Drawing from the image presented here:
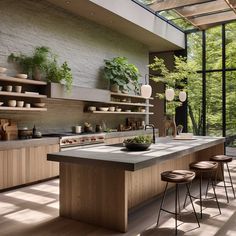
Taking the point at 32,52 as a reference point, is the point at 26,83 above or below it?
below

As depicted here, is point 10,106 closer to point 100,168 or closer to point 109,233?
point 100,168

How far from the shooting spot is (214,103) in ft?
32.3

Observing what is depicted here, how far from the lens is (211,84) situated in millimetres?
9898

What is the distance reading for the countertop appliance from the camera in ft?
19.6

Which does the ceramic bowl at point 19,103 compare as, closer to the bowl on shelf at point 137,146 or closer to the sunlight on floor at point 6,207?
the sunlight on floor at point 6,207

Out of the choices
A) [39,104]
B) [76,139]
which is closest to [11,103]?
[39,104]

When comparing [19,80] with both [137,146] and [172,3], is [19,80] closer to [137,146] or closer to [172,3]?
[137,146]

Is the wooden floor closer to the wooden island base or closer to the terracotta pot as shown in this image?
the wooden island base

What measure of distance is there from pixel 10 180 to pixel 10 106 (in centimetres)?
129

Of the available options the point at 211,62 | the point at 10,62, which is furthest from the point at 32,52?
the point at 211,62

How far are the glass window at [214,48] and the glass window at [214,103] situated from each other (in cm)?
29

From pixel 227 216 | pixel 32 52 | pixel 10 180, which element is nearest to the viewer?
pixel 227 216

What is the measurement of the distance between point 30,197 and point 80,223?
1462 millimetres

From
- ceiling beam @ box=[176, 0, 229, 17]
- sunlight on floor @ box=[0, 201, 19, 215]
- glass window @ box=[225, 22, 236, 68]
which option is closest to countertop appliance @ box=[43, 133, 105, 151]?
sunlight on floor @ box=[0, 201, 19, 215]
